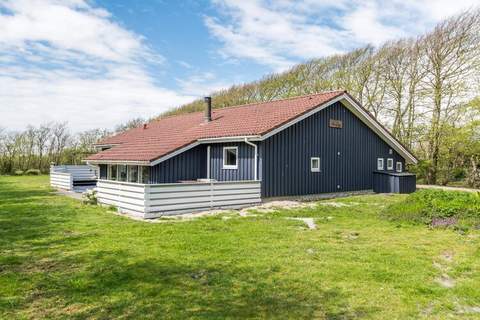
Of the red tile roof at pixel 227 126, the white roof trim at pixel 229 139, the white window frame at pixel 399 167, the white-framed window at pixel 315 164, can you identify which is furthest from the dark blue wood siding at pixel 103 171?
the white window frame at pixel 399 167

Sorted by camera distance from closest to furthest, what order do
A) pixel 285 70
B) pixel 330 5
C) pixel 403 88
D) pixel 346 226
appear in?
pixel 346 226 → pixel 330 5 → pixel 403 88 → pixel 285 70

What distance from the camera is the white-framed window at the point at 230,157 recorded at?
14303 millimetres

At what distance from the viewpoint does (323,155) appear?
15.6m

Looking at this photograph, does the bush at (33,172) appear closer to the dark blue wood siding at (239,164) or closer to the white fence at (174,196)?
the white fence at (174,196)

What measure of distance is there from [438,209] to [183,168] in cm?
905

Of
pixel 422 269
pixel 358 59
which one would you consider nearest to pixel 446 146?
pixel 358 59

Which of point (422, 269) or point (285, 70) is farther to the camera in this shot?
point (285, 70)

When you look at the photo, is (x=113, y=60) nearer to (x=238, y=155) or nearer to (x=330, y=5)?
(x=238, y=155)

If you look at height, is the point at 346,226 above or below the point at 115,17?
below

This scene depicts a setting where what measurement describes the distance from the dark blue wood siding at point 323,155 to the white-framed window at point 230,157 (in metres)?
1.40

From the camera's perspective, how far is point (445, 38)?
70.9ft

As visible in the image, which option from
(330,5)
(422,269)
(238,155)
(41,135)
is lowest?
(422,269)

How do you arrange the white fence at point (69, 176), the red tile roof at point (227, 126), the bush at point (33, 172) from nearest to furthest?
the red tile roof at point (227, 126) → the white fence at point (69, 176) → the bush at point (33, 172)

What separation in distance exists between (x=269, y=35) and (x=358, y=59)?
10.7 metres
